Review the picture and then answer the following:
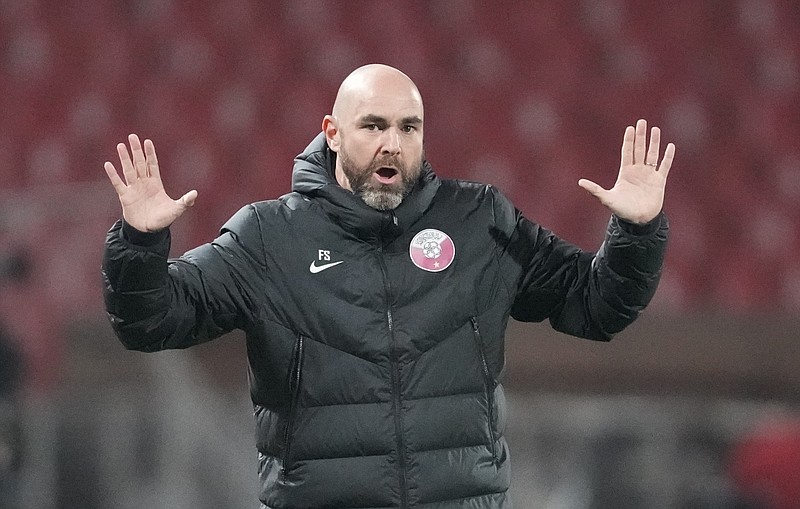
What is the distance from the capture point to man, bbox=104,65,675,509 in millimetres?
Result: 1647

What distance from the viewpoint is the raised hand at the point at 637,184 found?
171cm

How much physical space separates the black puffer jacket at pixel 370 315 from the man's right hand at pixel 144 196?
2 centimetres

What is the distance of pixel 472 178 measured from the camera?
3883mm

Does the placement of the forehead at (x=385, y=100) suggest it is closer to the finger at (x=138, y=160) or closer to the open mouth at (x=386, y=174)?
the open mouth at (x=386, y=174)

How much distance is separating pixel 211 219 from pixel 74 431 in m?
1.24

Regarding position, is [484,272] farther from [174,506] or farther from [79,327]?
[79,327]

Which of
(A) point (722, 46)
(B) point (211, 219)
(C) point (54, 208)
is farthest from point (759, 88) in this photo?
(C) point (54, 208)

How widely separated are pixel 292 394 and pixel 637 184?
0.59m

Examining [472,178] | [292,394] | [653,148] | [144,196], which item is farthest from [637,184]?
[472,178]

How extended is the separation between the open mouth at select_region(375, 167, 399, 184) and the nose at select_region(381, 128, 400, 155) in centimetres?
3

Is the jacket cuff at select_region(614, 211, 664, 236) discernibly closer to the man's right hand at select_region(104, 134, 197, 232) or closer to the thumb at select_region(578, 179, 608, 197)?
the thumb at select_region(578, 179, 608, 197)

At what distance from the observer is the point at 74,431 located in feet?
8.79

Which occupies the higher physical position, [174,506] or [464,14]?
[464,14]

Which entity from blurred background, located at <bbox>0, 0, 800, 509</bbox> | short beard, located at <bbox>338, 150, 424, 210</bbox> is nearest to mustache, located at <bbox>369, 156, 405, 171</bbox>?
short beard, located at <bbox>338, 150, 424, 210</bbox>
